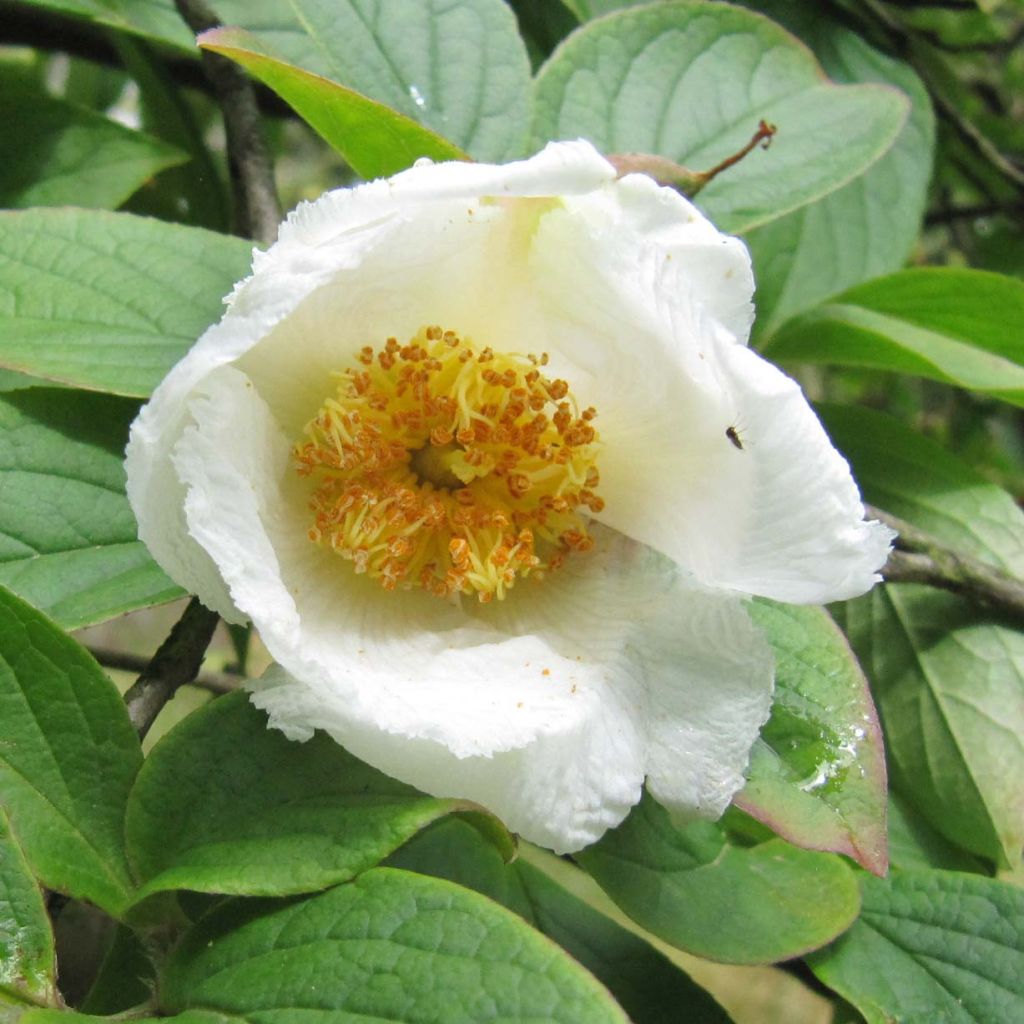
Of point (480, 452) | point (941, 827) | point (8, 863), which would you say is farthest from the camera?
point (941, 827)

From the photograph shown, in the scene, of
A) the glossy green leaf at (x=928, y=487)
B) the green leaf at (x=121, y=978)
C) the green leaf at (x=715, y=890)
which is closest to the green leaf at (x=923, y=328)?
the glossy green leaf at (x=928, y=487)

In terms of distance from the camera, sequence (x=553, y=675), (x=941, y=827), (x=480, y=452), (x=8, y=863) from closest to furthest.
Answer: (x=8, y=863), (x=553, y=675), (x=480, y=452), (x=941, y=827)

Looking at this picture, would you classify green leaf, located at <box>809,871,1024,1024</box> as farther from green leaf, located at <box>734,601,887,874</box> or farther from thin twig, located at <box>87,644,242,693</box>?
thin twig, located at <box>87,644,242,693</box>

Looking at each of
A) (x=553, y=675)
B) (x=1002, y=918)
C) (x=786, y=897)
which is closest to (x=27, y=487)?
(x=553, y=675)

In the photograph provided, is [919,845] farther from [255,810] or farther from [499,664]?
[255,810]

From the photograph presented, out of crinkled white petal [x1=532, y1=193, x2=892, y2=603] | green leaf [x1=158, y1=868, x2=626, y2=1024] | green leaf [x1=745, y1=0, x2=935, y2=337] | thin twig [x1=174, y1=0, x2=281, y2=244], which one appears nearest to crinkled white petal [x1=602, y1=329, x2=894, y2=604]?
crinkled white petal [x1=532, y1=193, x2=892, y2=603]

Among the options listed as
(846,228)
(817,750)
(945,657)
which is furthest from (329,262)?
(846,228)

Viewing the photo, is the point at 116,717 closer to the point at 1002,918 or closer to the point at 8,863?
the point at 8,863
